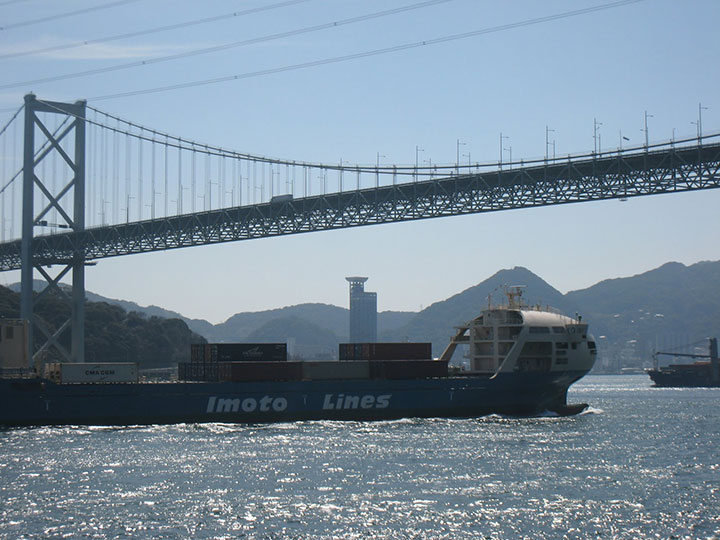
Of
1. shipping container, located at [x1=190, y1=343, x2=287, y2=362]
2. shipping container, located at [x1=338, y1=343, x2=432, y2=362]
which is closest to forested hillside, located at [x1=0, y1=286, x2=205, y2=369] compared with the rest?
shipping container, located at [x1=190, y1=343, x2=287, y2=362]

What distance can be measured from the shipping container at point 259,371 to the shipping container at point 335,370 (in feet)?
2.54

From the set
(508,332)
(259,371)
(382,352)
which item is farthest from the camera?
(508,332)

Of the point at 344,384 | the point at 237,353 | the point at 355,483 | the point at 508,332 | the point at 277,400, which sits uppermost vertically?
the point at 508,332

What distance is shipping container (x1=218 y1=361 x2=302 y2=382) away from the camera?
43750mm

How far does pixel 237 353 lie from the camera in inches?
1799

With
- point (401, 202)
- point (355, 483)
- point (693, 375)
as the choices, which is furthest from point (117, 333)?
point (355, 483)

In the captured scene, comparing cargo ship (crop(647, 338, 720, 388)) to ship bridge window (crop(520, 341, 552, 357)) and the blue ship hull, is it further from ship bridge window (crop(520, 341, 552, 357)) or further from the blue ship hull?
the blue ship hull

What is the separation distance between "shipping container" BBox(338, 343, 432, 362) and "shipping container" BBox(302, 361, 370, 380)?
3.57 feet

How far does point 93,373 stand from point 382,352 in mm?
14100

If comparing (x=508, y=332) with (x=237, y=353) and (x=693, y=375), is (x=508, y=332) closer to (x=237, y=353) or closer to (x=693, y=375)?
(x=237, y=353)

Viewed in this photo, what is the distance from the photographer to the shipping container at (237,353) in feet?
148

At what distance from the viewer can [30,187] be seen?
59594mm

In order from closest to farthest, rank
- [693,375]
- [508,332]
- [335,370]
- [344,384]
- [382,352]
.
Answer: [344,384], [335,370], [382,352], [508,332], [693,375]

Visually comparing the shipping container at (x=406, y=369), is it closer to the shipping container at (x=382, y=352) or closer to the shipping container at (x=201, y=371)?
the shipping container at (x=382, y=352)
